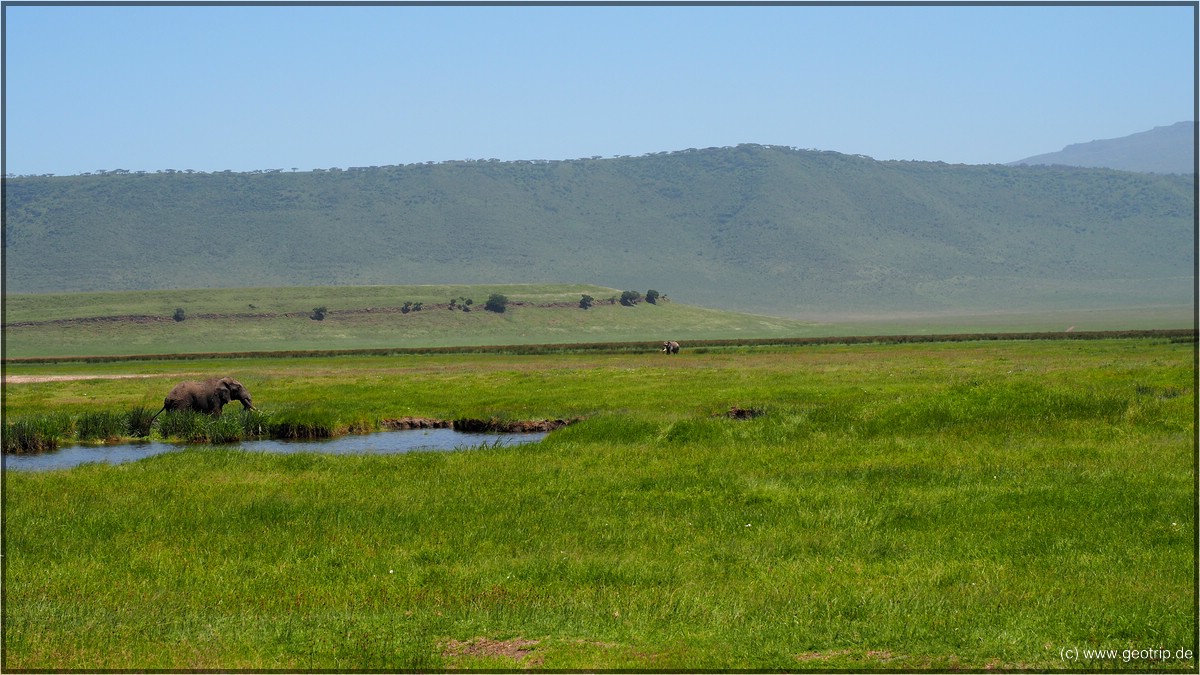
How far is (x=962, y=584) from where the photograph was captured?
47.4 feet

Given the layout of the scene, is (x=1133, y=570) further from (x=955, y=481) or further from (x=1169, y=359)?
(x=1169, y=359)

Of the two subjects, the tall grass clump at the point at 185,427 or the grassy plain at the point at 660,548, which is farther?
the tall grass clump at the point at 185,427

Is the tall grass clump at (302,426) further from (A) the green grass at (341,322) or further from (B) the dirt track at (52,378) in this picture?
(A) the green grass at (341,322)

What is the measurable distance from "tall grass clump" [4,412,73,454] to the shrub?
124 metres

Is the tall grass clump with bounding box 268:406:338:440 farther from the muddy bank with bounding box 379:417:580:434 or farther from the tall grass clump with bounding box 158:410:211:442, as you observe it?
the muddy bank with bounding box 379:417:580:434

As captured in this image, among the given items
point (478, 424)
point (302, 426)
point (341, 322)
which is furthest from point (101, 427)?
point (341, 322)

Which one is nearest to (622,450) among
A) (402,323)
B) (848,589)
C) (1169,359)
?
(848,589)

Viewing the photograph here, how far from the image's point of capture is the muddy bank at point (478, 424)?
40000 mm

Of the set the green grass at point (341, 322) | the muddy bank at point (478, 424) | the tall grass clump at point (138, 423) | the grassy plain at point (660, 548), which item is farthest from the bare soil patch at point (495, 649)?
the green grass at point (341, 322)

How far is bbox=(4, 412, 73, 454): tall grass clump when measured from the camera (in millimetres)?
35719

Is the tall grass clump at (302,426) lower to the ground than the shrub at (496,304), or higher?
lower

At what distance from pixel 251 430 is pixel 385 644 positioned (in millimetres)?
28068

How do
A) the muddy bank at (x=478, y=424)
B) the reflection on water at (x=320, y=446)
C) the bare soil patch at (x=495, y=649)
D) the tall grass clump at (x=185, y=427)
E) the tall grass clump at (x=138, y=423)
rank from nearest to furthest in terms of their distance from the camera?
the bare soil patch at (x=495, y=649), the reflection on water at (x=320, y=446), the tall grass clump at (x=185, y=427), the tall grass clump at (x=138, y=423), the muddy bank at (x=478, y=424)

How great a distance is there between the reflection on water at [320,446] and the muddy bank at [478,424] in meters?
1.08
